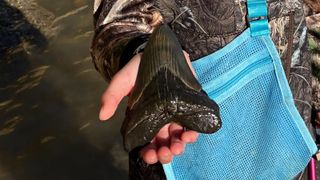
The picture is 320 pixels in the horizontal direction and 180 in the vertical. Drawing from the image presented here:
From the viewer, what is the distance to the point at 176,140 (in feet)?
4.62

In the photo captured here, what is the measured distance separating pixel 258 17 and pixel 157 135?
1.80ft

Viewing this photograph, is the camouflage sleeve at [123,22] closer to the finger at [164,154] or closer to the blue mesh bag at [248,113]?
the blue mesh bag at [248,113]

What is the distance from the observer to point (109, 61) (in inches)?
67.8

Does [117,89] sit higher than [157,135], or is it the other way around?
[117,89]

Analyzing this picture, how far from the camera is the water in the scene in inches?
197

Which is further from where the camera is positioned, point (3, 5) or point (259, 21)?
point (3, 5)

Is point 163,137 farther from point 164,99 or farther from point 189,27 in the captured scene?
point 189,27

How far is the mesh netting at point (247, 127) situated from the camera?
1720 millimetres

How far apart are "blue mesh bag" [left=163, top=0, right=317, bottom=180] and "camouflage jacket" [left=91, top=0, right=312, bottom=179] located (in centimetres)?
6

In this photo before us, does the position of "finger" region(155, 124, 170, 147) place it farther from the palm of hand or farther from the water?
the water

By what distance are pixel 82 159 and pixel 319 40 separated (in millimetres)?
2274

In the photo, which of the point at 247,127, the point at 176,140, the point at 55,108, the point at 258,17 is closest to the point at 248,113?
the point at 247,127

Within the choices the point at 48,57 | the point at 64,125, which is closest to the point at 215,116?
the point at 64,125

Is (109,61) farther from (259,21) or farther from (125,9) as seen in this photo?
(259,21)
